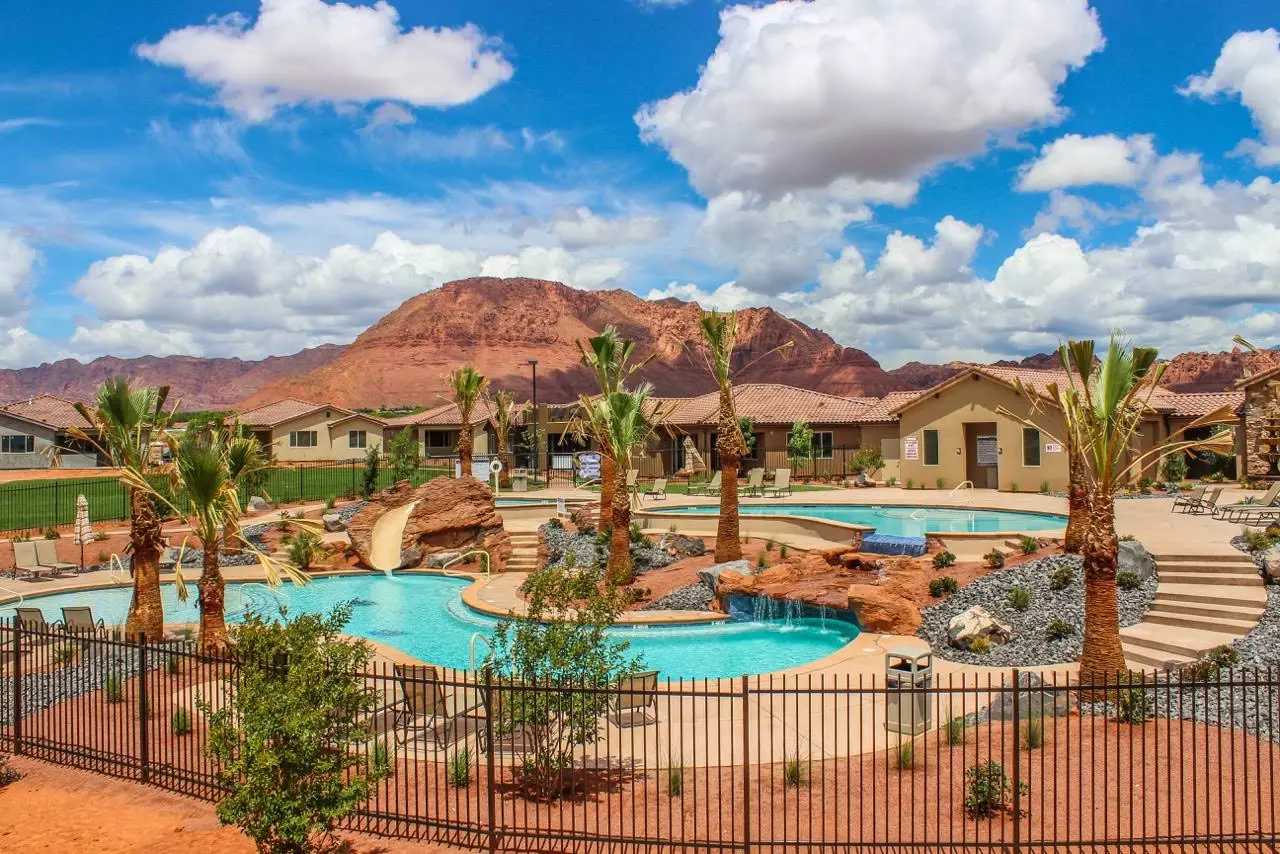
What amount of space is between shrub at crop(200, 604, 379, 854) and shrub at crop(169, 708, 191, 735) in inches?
120

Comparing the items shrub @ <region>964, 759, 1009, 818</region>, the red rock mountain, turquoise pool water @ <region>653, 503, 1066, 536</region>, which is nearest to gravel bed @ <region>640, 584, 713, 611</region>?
turquoise pool water @ <region>653, 503, 1066, 536</region>

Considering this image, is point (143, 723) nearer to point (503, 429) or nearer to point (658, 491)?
point (658, 491)

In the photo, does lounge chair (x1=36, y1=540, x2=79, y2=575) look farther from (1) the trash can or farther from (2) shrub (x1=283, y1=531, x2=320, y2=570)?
(1) the trash can

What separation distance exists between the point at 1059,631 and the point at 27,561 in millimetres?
22953

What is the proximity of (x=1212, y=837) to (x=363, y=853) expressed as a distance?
719 cm

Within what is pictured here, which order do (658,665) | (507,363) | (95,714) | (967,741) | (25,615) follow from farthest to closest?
(507,363)
(25,615)
(658,665)
(95,714)
(967,741)

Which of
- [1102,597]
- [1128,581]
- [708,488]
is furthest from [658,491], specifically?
[1102,597]

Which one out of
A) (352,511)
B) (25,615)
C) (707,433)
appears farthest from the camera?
(707,433)

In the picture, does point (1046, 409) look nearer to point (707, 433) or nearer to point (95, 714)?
point (707, 433)

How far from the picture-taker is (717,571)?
65.6 ft

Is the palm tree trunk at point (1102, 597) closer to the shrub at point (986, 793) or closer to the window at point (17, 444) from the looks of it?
the shrub at point (986, 793)

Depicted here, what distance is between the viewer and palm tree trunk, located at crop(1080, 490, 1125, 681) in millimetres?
11992

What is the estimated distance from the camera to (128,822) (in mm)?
9227

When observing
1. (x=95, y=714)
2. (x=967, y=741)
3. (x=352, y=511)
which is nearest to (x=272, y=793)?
(x=95, y=714)
